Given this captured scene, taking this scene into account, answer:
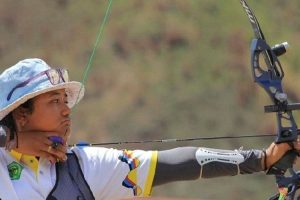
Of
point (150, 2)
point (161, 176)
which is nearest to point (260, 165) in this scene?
point (161, 176)

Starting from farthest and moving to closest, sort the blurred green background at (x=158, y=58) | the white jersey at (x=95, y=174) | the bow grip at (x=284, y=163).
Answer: the blurred green background at (x=158, y=58) → the bow grip at (x=284, y=163) → the white jersey at (x=95, y=174)

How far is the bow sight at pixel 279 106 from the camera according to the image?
285 centimetres

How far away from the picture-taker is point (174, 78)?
928cm

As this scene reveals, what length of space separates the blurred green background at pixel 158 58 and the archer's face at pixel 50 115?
18.2 feet

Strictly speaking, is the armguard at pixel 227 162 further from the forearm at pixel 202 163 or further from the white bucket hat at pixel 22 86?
the white bucket hat at pixel 22 86

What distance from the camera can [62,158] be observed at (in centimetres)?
278

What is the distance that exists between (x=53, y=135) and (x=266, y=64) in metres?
0.81

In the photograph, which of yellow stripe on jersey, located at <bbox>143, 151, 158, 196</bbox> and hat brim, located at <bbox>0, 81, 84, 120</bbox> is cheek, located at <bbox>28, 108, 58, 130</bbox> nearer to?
hat brim, located at <bbox>0, 81, 84, 120</bbox>

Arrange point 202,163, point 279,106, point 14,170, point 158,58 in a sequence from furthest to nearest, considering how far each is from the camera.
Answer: point 158,58
point 279,106
point 202,163
point 14,170

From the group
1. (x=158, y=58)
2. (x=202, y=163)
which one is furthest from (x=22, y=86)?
(x=158, y=58)

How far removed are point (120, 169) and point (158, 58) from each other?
6708 mm

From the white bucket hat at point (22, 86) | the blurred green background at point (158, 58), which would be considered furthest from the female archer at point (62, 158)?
the blurred green background at point (158, 58)

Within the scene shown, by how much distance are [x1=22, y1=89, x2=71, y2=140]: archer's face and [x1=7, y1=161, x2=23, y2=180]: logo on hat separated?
0.13 metres

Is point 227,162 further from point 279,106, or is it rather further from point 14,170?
point 14,170
